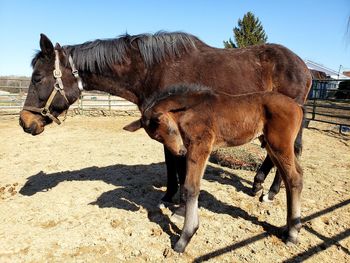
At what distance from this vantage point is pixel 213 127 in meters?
3.07

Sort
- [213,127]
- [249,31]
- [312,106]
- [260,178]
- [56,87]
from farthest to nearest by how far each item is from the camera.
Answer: [249,31]
[312,106]
[260,178]
[56,87]
[213,127]

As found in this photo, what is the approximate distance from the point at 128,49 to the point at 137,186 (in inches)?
77.6

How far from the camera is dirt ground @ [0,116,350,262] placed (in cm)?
305

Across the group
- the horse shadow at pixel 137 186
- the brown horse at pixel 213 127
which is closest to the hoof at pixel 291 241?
the brown horse at pixel 213 127

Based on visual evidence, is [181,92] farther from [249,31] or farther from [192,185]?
[249,31]

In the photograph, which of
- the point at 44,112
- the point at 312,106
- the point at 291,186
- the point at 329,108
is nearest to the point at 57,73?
the point at 44,112

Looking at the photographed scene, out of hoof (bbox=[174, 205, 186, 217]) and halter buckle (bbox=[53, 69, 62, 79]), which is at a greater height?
halter buckle (bbox=[53, 69, 62, 79])

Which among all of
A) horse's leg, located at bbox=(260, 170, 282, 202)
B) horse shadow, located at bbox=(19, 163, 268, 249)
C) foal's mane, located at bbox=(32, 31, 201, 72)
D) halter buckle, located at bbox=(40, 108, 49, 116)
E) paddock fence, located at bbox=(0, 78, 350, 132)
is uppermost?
foal's mane, located at bbox=(32, 31, 201, 72)

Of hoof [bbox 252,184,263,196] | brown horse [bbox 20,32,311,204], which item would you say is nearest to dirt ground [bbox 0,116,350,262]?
hoof [bbox 252,184,263,196]

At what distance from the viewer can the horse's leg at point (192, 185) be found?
9.78ft

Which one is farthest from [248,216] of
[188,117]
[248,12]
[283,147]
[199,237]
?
[248,12]

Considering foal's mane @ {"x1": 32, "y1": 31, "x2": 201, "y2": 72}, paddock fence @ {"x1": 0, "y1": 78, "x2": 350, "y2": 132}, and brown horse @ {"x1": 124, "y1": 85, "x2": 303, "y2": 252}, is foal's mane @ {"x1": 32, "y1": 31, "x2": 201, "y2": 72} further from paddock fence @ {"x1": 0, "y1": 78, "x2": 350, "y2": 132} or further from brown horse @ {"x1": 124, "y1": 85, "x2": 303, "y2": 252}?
paddock fence @ {"x1": 0, "y1": 78, "x2": 350, "y2": 132}

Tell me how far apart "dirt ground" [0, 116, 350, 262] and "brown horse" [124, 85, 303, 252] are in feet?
0.95

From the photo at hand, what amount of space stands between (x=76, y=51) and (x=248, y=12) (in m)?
37.3
